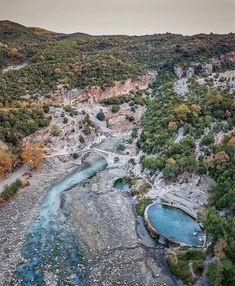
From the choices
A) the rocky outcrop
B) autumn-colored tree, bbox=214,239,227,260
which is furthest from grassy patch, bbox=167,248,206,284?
the rocky outcrop

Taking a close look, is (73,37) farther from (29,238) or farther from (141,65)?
(29,238)

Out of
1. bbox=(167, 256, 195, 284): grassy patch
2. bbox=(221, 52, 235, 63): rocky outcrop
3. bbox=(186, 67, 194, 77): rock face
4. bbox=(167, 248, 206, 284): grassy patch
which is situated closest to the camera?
bbox=(167, 256, 195, 284): grassy patch

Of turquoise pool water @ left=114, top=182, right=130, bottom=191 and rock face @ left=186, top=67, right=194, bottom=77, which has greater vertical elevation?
rock face @ left=186, top=67, right=194, bottom=77

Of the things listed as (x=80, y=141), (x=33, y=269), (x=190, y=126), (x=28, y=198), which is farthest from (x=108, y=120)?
(x=33, y=269)

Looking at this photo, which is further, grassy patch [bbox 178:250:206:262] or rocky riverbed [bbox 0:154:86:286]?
rocky riverbed [bbox 0:154:86:286]

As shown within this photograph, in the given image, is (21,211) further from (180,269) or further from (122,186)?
(180,269)

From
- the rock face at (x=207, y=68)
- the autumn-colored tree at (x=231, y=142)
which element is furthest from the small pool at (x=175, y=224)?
the rock face at (x=207, y=68)

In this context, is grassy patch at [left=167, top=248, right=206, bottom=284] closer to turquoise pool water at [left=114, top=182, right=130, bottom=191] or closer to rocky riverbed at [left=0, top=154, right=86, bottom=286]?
rocky riverbed at [left=0, top=154, right=86, bottom=286]
